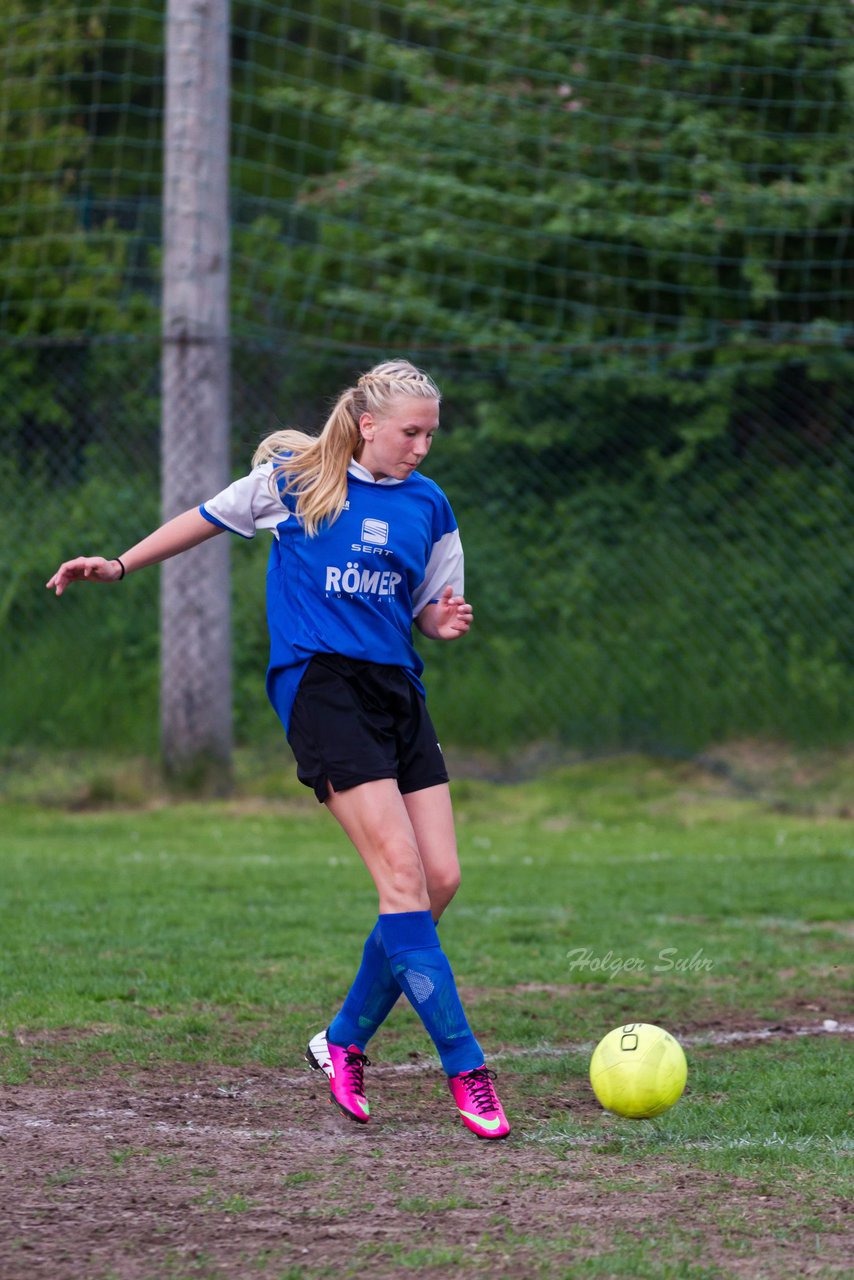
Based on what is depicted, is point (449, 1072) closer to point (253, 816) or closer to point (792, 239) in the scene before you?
point (253, 816)

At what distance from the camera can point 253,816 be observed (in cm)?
1011

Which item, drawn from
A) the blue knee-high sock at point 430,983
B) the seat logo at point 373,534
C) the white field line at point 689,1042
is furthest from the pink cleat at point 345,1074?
the seat logo at point 373,534

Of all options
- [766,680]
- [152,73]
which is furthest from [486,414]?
[152,73]

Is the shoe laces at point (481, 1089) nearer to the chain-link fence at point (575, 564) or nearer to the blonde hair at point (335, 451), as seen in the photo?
the blonde hair at point (335, 451)

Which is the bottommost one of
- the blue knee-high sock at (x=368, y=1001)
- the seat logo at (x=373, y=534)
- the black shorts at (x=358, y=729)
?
the blue knee-high sock at (x=368, y=1001)

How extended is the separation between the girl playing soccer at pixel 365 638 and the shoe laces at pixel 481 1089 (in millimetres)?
78

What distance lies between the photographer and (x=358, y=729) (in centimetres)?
396

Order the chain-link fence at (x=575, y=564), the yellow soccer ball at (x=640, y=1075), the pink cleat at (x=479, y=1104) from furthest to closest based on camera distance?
the chain-link fence at (x=575, y=564) → the yellow soccer ball at (x=640, y=1075) → the pink cleat at (x=479, y=1104)

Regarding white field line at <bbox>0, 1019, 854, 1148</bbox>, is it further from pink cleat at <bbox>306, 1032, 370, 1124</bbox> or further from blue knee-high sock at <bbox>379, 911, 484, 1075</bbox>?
blue knee-high sock at <bbox>379, 911, 484, 1075</bbox>

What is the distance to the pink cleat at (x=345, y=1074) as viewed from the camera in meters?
3.90

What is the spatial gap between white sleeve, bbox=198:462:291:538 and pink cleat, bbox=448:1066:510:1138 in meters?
1.46

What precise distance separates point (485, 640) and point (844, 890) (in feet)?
14.4

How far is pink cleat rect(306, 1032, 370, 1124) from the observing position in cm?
390

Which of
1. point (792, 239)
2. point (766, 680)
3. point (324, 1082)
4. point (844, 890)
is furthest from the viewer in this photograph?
point (792, 239)
